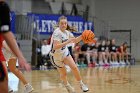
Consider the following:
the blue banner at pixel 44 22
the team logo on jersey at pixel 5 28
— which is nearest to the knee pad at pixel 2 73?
the team logo on jersey at pixel 5 28

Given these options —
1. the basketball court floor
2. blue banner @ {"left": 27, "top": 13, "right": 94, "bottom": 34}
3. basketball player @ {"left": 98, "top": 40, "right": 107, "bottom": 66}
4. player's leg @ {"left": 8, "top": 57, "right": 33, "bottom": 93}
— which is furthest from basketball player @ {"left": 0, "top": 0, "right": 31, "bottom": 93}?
basketball player @ {"left": 98, "top": 40, "right": 107, "bottom": 66}

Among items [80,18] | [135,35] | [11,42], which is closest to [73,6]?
[80,18]

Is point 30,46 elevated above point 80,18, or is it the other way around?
point 80,18

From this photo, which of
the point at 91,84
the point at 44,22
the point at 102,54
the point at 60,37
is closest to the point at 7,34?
the point at 60,37

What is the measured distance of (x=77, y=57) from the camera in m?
19.6

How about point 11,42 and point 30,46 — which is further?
point 30,46

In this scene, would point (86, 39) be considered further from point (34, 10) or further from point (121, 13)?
point (121, 13)

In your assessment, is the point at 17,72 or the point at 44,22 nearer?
the point at 17,72

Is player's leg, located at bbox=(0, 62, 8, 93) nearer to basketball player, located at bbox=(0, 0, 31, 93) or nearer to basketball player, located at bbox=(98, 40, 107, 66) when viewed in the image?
basketball player, located at bbox=(0, 0, 31, 93)

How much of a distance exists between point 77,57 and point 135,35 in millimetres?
9273

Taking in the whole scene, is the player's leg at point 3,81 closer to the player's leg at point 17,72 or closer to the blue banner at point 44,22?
the player's leg at point 17,72

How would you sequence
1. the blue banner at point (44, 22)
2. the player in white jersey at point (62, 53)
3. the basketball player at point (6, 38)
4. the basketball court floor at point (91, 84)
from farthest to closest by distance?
the blue banner at point (44, 22), the basketball court floor at point (91, 84), the player in white jersey at point (62, 53), the basketball player at point (6, 38)

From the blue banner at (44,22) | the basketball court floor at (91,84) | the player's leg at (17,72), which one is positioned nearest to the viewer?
the player's leg at (17,72)

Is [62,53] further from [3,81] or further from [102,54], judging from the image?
[102,54]
